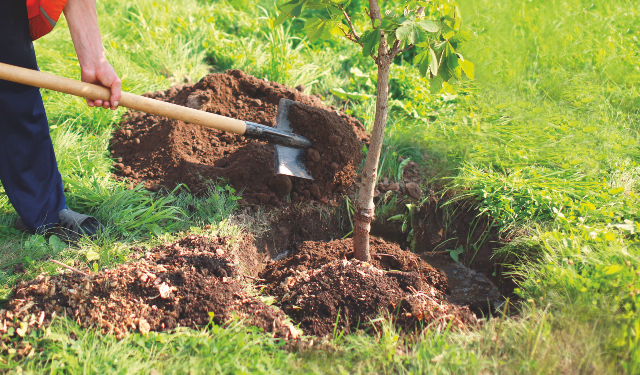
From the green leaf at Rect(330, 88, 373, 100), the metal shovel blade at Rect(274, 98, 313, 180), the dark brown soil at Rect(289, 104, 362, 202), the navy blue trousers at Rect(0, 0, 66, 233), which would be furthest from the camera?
the green leaf at Rect(330, 88, 373, 100)

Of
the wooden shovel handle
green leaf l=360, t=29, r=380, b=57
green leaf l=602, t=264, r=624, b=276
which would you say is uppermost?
green leaf l=360, t=29, r=380, b=57

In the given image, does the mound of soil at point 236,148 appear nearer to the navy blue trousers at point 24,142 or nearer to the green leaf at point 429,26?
the navy blue trousers at point 24,142

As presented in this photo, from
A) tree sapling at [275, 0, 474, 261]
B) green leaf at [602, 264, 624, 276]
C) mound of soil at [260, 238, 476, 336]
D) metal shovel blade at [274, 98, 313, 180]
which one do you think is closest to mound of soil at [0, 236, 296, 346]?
mound of soil at [260, 238, 476, 336]

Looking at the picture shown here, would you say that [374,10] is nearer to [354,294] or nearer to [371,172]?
[371,172]

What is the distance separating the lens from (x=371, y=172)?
2.34 metres

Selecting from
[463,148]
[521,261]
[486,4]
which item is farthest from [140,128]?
[486,4]

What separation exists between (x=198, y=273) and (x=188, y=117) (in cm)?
95

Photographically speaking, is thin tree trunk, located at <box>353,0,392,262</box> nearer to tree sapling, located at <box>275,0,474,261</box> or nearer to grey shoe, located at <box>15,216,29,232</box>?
tree sapling, located at <box>275,0,474,261</box>

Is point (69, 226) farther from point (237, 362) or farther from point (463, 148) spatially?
point (463, 148)

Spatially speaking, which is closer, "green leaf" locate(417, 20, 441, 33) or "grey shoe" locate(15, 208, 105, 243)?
"green leaf" locate(417, 20, 441, 33)

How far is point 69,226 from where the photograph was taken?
8.55 feet

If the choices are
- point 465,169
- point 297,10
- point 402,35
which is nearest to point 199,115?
point 297,10

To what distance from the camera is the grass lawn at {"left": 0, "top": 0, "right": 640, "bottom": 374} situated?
1.79m

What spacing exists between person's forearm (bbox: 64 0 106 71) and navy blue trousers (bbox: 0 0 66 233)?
23cm
